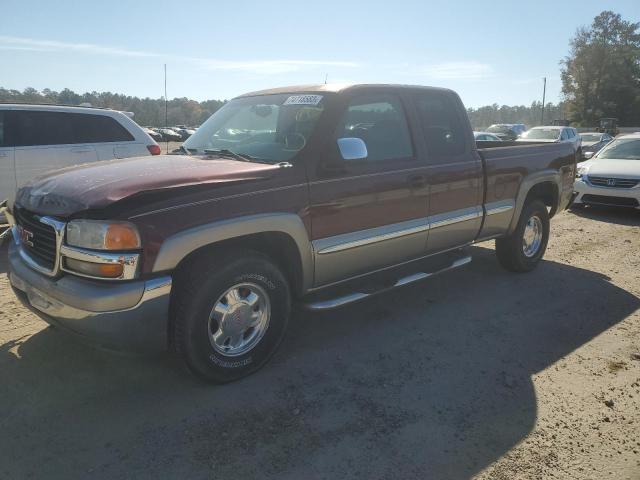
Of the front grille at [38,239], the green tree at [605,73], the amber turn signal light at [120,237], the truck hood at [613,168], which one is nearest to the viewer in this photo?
the amber turn signal light at [120,237]

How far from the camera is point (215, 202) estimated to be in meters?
3.05

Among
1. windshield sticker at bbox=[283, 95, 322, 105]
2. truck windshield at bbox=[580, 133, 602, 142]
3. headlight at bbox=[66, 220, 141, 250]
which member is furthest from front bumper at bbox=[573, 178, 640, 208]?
truck windshield at bbox=[580, 133, 602, 142]

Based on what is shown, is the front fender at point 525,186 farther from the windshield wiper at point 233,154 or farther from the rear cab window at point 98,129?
the rear cab window at point 98,129

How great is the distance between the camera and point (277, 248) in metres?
3.58

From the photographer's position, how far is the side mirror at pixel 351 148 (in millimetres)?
3510

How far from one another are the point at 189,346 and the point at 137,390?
53cm

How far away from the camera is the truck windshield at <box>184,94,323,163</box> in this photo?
3.72 meters

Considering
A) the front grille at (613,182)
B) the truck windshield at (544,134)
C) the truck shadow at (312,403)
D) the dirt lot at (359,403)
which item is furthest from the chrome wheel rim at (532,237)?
the truck windshield at (544,134)

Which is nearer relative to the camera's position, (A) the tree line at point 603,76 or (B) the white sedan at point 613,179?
(B) the white sedan at point 613,179

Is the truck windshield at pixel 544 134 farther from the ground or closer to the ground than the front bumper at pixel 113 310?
farther from the ground

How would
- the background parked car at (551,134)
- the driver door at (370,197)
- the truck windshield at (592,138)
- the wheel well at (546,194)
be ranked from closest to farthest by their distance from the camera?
the driver door at (370,197) → the wheel well at (546,194) → the background parked car at (551,134) → the truck windshield at (592,138)

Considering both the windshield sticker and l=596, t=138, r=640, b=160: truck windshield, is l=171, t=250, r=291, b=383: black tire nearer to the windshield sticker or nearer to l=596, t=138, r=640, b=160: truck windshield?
the windshield sticker

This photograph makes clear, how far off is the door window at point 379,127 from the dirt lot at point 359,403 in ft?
4.88

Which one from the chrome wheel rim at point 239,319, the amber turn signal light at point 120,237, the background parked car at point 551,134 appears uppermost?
the background parked car at point 551,134
